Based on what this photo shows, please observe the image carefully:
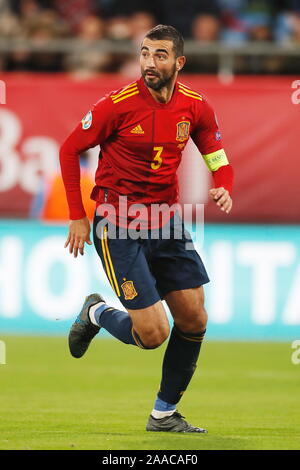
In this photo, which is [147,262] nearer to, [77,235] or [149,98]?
Result: [77,235]

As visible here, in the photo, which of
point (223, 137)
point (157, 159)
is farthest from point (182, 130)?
point (223, 137)

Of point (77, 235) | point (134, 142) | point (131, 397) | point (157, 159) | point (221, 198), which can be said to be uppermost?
point (134, 142)

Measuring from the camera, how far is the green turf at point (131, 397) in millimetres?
6809

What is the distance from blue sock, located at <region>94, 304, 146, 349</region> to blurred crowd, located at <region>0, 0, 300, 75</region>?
276 inches

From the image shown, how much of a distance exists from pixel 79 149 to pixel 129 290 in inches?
37.9

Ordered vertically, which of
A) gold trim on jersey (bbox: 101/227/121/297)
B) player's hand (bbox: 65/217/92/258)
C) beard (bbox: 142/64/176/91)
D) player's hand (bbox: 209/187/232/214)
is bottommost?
gold trim on jersey (bbox: 101/227/121/297)

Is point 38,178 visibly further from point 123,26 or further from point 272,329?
point 272,329

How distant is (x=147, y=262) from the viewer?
7039mm

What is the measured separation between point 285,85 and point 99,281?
3609 millimetres

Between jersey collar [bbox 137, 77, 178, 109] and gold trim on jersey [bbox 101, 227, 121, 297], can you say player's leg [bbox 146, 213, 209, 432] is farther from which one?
jersey collar [bbox 137, 77, 178, 109]

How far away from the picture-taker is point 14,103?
44.4 ft

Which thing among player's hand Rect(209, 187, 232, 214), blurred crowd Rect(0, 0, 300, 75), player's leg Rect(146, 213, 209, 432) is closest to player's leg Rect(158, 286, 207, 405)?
player's leg Rect(146, 213, 209, 432)

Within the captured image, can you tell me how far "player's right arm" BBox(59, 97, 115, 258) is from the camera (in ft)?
22.3

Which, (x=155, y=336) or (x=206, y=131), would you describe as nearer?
(x=155, y=336)
